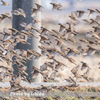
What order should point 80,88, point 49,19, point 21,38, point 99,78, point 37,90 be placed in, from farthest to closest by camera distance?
1. point 49,19
2. point 99,78
3. point 80,88
4. point 37,90
5. point 21,38

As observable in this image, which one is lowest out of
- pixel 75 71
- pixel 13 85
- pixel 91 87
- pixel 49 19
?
pixel 49 19

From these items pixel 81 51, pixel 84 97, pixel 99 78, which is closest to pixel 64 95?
pixel 84 97

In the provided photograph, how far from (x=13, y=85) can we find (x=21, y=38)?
1.96 ft

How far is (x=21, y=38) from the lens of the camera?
2.75m

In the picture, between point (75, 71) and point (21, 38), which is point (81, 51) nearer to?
point (75, 71)

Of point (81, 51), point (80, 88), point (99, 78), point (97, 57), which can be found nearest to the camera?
point (81, 51)

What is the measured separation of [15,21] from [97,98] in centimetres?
168

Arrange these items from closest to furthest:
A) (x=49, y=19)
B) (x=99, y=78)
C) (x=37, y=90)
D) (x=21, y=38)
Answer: (x=21, y=38)
(x=37, y=90)
(x=99, y=78)
(x=49, y=19)

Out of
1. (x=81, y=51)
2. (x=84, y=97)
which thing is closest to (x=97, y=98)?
(x=84, y=97)

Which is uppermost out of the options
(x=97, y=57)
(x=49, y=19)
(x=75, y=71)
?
(x=75, y=71)

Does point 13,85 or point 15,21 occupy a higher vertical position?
point 15,21

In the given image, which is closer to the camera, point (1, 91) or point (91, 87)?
point (1, 91)

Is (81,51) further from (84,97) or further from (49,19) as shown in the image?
(49,19)

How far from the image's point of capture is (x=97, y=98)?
9.78 ft
